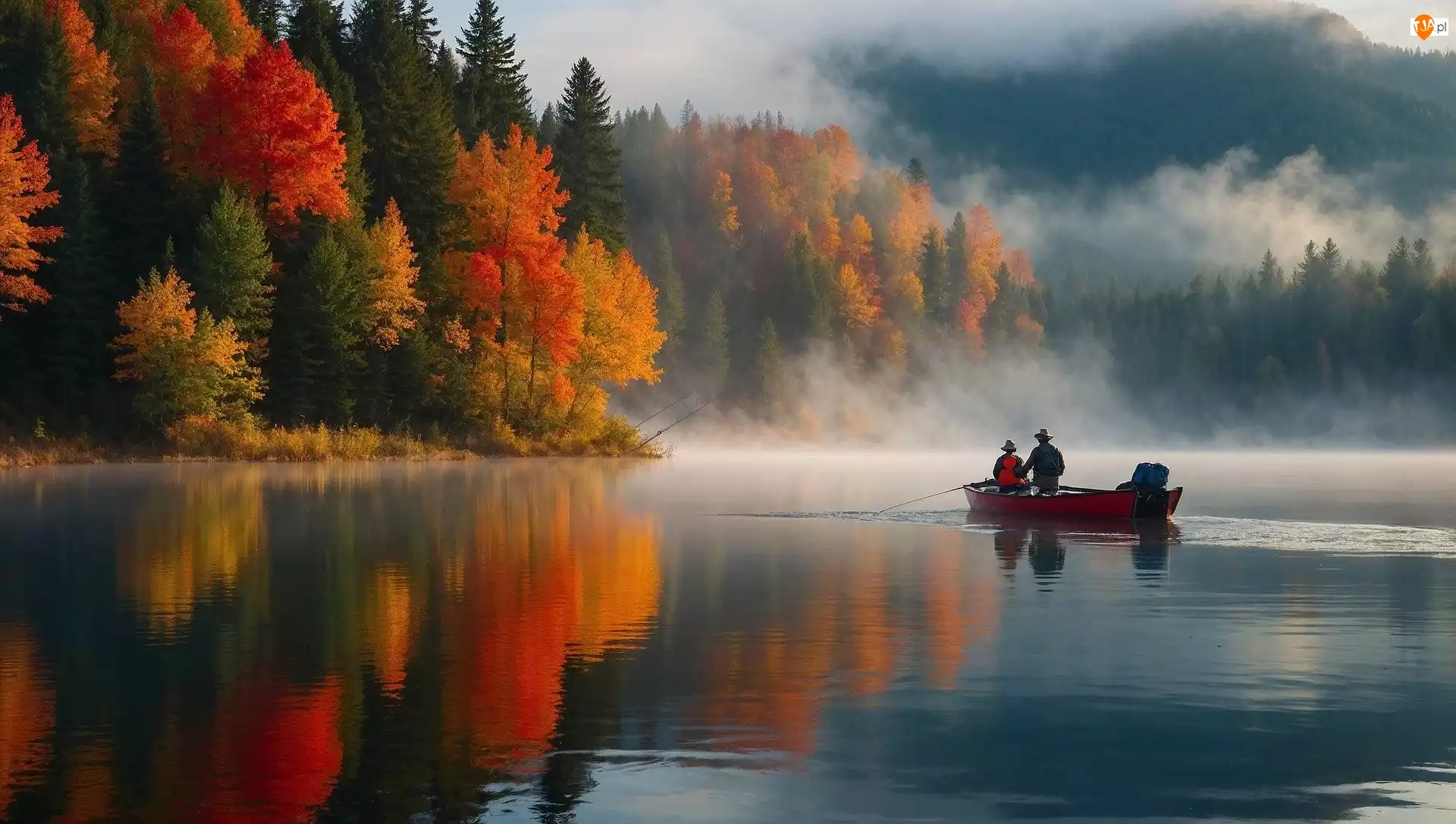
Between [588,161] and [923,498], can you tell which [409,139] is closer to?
[588,161]

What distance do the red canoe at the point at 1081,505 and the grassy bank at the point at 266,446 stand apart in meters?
36.1

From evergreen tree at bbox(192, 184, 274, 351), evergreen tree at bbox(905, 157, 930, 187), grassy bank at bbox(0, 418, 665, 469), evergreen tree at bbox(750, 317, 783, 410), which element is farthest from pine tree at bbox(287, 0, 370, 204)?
evergreen tree at bbox(905, 157, 930, 187)

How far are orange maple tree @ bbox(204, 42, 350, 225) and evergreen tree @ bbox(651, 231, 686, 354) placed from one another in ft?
210

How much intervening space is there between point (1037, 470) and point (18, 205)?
39.7 metres

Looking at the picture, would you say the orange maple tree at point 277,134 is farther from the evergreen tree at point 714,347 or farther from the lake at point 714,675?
the evergreen tree at point 714,347

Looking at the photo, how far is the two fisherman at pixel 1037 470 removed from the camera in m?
43.0

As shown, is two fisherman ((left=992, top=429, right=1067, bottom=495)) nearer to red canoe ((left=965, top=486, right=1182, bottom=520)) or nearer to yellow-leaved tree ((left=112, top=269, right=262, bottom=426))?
red canoe ((left=965, top=486, right=1182, bottom=520))

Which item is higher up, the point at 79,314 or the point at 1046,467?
the point at 79,314

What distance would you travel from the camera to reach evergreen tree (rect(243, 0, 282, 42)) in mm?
97938

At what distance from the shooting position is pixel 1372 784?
1193 cm

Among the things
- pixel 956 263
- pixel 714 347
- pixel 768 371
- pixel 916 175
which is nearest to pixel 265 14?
pixel 714 347

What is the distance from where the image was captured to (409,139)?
8362 cm

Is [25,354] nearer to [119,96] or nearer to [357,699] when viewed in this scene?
[119,96]

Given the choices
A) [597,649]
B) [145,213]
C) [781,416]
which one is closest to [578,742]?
[597,649]
